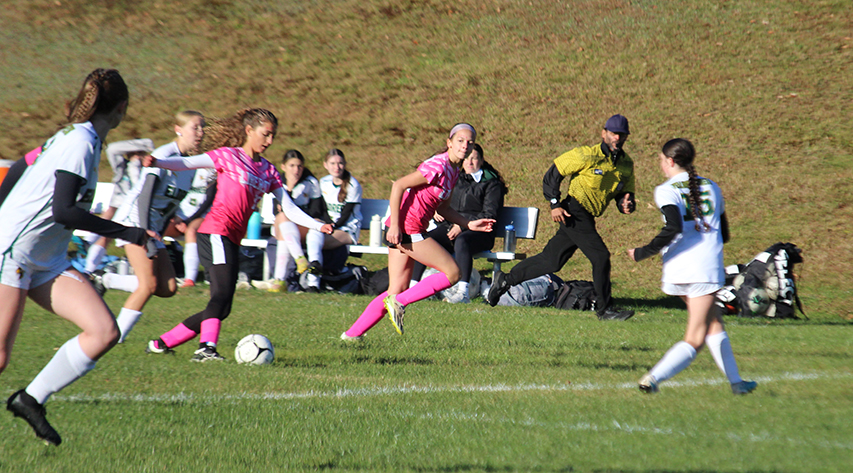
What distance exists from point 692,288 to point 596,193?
4080 mm

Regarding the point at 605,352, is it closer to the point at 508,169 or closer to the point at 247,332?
the point at 247,332

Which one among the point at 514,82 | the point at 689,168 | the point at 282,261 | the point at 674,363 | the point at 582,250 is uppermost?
the point at 514,82

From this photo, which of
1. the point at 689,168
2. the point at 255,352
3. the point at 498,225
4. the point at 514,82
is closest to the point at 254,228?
the point at 498,225

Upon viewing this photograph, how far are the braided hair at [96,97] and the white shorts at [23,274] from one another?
78cm

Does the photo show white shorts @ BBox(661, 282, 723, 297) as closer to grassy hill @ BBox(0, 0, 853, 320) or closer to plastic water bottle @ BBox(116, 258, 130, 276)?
grassy hill @ BBox(0, 0, 853, 320)

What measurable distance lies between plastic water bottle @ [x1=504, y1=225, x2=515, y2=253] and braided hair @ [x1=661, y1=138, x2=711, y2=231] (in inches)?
250

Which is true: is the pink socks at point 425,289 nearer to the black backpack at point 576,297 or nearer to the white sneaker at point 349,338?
the white sneaker at point 349,338

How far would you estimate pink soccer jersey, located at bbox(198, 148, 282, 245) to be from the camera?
247 inches

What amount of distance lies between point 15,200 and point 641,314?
27.8 ft

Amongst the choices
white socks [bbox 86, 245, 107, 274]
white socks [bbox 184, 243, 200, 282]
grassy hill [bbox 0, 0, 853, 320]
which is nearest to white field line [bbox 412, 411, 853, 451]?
white socks [bbox 184, 243, 200, 282]

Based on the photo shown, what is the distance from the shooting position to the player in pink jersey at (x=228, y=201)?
20.4 feet

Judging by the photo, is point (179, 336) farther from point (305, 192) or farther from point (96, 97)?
point (305, 192)

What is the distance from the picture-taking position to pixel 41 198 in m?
3.80

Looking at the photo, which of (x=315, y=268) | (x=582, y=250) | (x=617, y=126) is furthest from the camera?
(x=315, y=268)
